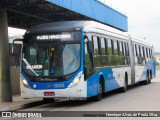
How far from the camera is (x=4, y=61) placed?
18.3 metres

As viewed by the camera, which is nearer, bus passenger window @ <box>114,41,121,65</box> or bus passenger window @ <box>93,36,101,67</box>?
bus passenger window @ <box>93,36,101,67</box>

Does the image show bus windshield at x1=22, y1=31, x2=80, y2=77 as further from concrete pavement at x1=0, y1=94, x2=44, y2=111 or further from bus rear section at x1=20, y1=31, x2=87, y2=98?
concrete pavement at x1=0, y1=94, x2=44, y2=111

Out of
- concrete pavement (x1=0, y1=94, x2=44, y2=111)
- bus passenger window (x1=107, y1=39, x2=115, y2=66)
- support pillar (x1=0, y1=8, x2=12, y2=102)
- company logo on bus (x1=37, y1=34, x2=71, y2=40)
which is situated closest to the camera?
concrete pavement (x1=0, y1=94, x2=44, y2=111)

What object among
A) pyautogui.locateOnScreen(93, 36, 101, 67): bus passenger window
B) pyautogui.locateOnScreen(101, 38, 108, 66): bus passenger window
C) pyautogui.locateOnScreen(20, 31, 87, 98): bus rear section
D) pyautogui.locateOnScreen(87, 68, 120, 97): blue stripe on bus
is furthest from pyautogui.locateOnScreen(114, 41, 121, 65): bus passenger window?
pyautogui.locateOnScreen(20, 31, 87, 98): bus rear section

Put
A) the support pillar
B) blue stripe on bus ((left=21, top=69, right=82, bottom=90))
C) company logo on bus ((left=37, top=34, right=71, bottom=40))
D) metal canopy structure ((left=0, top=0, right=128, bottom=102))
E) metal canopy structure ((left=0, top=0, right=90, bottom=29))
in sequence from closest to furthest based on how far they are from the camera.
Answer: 1. blue stripe on bus ((left=21, top=69, right=82, bottom=90))
2. company logo on bus ((left=37, top=34, right=71, bottom=40))
3. the support pillar
4. metal canopy structure ((left=0, top=0, right=128, bottom=102))
5. metal canopy structure ((left=0, top=0, right=90, bottom=29))

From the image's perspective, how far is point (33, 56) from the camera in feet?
55.8

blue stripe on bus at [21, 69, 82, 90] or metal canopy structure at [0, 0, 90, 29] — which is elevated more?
metal canopy structure at [0, 0, 90, 29]

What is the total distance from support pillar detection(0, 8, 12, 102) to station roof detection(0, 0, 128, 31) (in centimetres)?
76

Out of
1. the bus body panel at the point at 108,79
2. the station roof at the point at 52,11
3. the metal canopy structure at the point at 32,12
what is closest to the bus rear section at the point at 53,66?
the bus body panel at the point at 108,79

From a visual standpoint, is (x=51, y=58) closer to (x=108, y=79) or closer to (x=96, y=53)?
(x=96, y=53)

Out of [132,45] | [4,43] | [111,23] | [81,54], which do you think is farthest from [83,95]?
[111,23]

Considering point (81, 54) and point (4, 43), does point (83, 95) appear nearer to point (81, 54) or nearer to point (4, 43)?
point (81, 54)

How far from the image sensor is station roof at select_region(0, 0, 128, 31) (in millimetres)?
19688

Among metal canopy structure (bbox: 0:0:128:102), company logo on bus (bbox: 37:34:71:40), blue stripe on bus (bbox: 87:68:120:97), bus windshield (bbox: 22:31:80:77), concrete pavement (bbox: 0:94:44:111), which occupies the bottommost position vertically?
concrete pavement (bbox: 0:94:44:111)
